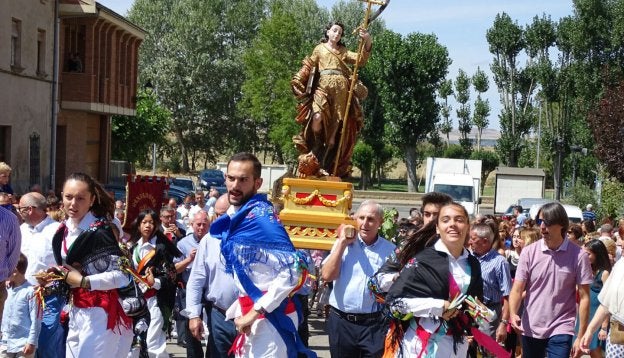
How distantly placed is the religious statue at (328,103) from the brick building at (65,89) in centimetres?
1830

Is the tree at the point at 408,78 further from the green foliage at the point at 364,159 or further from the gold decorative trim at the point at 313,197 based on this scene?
the gold decorative trim at the point at 313,197

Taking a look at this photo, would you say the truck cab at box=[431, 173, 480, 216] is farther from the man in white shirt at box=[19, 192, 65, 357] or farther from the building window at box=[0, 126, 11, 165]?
the man in white shirt at box=[19, 192, 65, 357]

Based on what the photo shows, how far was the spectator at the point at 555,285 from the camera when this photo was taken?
8.70 m

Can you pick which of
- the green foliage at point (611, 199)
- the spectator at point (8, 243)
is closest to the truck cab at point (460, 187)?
the green foliage at point (611, 199)

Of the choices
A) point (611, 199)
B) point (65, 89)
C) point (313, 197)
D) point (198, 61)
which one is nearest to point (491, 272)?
point (313, 197)

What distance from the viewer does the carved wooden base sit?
12.3 meters

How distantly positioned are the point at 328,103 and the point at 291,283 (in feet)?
21.7

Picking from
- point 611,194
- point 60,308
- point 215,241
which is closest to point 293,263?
point 215,241

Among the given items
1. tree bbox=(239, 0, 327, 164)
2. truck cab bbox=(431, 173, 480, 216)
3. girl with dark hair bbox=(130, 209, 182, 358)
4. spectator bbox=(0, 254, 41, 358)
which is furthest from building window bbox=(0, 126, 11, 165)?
tree bbox=(239, 0, 327, 164)

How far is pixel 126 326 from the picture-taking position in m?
7.67

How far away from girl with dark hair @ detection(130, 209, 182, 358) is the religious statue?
9.05 feet

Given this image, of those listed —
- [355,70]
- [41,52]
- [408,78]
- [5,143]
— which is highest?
[408,78]

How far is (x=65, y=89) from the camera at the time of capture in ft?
121

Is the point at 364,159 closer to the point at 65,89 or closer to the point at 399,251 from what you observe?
the point at 65,89
